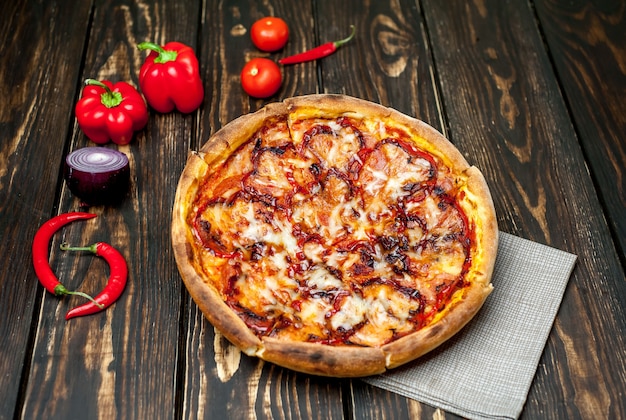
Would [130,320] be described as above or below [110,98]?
below

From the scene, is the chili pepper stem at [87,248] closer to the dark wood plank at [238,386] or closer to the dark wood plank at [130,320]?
the dark wood plank at [130,320]

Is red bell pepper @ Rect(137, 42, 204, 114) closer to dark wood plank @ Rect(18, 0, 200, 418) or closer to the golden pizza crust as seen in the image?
dark wood plank @ Rect(18, 0, 200, 418)

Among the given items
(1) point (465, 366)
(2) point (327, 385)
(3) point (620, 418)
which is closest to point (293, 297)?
(2) point (327, 385)

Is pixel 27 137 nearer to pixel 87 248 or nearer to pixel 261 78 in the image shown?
pixel 87 248

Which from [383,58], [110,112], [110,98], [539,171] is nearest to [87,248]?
[110,112]

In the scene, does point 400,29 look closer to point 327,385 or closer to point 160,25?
point 160,25

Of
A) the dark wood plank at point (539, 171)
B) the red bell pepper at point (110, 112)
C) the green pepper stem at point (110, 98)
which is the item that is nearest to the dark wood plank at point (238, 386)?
the dark wood plank at point (539, 171)
